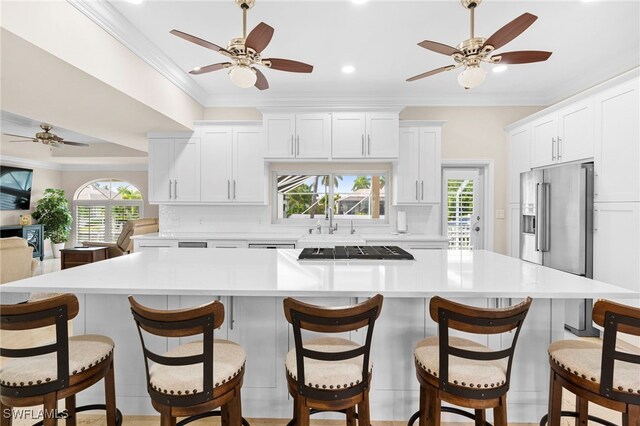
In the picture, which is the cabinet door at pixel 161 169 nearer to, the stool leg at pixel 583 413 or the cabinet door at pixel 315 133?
the cabinet door at pixel 315 133

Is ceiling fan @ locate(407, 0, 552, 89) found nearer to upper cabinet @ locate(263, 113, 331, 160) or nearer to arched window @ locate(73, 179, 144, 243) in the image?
upper cabinet @ locate(263, 113, 331, 160)

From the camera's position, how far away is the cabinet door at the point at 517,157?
4191 mm

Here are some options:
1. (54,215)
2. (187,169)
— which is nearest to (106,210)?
(54,215)

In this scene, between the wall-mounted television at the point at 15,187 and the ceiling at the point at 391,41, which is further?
the wall-mounted television at the point at 15,187

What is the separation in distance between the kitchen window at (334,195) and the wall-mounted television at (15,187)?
763 centimetres

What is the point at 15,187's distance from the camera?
816 centimetres

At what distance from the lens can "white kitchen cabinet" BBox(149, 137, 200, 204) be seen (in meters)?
4.60

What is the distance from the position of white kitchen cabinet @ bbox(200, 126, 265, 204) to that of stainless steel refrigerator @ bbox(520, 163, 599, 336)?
3439 mm

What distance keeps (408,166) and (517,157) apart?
1.48 m

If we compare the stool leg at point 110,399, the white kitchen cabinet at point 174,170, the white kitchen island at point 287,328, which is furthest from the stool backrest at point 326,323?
the white kitchen cabinet at point 174,170

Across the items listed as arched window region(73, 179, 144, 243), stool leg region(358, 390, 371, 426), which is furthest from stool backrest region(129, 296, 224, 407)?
arched window region(73, 179, 144, 243)

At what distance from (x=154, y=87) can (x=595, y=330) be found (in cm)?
528

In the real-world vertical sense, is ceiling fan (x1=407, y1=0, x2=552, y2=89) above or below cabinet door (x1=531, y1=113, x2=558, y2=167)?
above

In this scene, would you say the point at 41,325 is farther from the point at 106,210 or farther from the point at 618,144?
the point at 106,210
